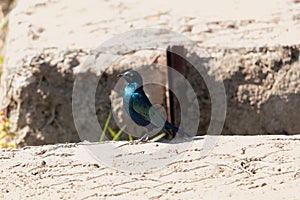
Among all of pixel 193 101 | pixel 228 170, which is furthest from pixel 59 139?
pixel 228 170

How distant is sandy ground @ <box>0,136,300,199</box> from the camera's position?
3754mm

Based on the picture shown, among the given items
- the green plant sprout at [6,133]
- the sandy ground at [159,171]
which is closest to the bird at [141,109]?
the sandy ground at [159,171]

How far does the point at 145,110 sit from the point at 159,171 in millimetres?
589

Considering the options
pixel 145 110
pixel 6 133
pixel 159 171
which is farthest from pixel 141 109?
pixel 6 133

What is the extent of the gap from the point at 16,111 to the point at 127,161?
2.02 metres

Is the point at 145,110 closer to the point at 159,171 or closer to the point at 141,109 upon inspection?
the point at 141,109

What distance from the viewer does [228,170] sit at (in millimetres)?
3949

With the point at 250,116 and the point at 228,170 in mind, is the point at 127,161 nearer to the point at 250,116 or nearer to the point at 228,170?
the point at 228,170

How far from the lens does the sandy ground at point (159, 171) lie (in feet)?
12.3

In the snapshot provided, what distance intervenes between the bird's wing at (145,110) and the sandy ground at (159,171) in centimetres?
16

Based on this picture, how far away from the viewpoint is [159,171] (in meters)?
3.99

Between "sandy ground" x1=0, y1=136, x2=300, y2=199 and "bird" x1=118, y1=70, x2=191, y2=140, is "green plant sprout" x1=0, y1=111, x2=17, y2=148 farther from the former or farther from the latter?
"bird" x1=118, y1=70, x2=191, y2=140

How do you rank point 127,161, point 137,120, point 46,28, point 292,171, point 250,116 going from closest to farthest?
point 292,171 → point 127,161 → point 137,120 → point 250,116 → point 46,28

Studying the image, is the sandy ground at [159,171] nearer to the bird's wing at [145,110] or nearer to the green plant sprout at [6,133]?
the bird's wing at [145,110]
